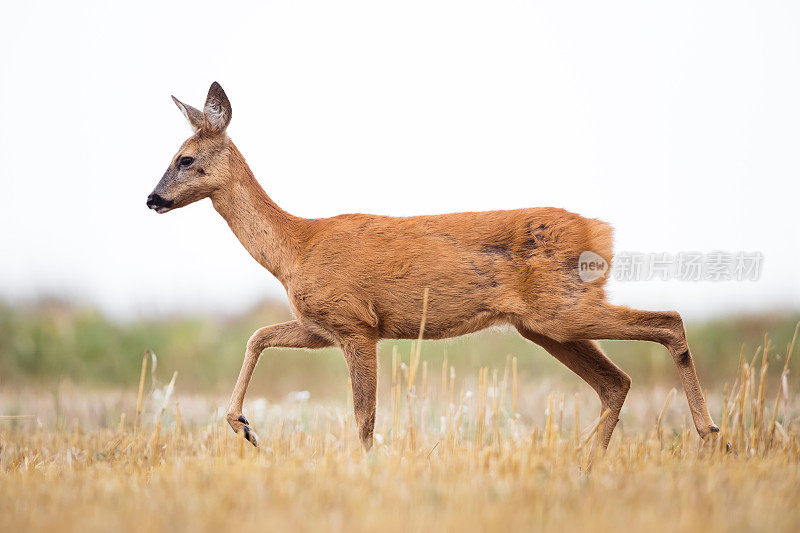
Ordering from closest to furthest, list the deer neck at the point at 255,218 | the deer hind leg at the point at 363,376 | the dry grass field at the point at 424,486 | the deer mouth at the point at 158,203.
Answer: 1. the dry grass field at the point at 424,486
2. the deer hind leg at the point at 363,376
3. the deer mouth at the point at 158,203
4. the deer neck at the point at 255,218

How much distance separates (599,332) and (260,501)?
9.76 feet

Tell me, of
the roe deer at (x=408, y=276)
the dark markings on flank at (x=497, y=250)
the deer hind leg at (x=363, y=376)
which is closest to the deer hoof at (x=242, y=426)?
the roe deer at (x=408, y=276)

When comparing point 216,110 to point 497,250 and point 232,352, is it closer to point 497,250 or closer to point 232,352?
point 497,250

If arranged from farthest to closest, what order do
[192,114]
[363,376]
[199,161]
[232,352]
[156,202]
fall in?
[232,352] < [192,114] < [199,161] < [156,202] < [363,376]

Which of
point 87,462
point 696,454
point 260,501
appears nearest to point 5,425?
point 87,462

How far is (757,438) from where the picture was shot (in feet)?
20.2

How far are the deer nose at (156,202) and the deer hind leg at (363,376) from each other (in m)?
1.75

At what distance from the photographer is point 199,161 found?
6.30 meters

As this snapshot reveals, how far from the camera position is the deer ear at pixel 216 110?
6.36 metres

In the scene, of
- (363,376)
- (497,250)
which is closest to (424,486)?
(363,376)

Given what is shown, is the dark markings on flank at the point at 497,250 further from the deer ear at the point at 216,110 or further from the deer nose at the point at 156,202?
the deer nose at the point at 156,202

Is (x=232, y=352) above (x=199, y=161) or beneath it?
beneath

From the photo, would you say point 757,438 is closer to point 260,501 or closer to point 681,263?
point 681,263

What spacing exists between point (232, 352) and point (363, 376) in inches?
352
